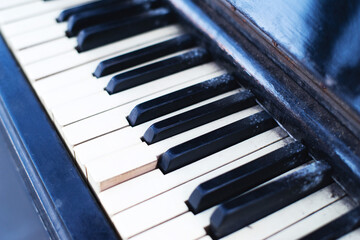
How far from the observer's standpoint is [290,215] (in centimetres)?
107

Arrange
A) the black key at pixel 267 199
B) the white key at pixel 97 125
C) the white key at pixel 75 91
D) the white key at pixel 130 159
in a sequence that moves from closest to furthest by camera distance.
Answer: the black key at pixel 267 199, the white key at pixel 130 159, the white key at pixel 97 125, the white key at pixel 75 91

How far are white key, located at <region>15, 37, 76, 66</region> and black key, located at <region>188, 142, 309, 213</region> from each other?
26.7 inches

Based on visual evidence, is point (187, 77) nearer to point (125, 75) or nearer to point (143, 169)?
point (125, 75)

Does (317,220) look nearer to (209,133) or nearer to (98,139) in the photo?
(209,133)

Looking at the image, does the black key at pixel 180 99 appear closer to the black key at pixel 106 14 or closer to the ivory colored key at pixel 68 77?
the ivory colored key at pixel 68 77

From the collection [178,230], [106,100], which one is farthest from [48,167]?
[178,230]

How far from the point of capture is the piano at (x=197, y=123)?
3.50 feet

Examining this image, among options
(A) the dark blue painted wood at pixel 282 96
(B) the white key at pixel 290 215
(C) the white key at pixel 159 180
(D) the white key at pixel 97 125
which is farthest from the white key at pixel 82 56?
(B) the white key at pixel 290 215

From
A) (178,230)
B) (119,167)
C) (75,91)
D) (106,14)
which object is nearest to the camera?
(178,230)

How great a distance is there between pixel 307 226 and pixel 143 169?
39cm

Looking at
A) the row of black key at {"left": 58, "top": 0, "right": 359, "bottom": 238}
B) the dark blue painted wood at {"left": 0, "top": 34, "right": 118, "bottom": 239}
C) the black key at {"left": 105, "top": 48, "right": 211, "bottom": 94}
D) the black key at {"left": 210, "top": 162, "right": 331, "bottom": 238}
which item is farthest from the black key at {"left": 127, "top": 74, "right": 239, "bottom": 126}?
the black key at {"left": 210, "top": 162, "right": 331, "bottom": 238}

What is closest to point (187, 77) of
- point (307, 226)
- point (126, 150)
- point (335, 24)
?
point (126, 150)

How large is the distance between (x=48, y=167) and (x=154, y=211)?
30 centimetres

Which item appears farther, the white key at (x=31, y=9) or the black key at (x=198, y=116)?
the white key at (x=31, y=9)
